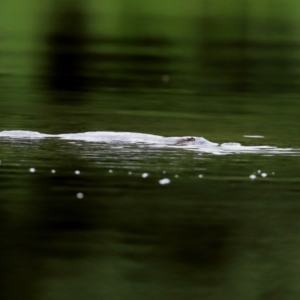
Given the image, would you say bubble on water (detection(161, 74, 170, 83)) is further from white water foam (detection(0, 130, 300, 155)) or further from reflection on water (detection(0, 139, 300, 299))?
reflection on water (detection(0, 139, 300, 299))

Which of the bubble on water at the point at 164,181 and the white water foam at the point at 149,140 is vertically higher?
the white water foam at the point at 149,140

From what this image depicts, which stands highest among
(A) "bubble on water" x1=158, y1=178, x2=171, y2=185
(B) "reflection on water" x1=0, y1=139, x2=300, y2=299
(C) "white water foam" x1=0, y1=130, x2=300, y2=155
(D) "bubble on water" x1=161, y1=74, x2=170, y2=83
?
(D) "bubble on water" x1=161, y1=74, x2=170, y2=83

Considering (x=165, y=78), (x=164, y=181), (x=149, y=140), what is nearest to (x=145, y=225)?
(x=164, y=181)

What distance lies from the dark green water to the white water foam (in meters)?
0.33

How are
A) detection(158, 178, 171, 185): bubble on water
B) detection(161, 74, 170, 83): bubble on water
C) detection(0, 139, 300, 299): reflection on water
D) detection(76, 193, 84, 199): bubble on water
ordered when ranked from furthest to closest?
detection(161, 74, 170, 83): bubble on water
detection(158, 178, 171, 185): bubble on water
detection(76, 193, 84, 199): bubble on water
detection(0, 139, 300, 299): reflection on water

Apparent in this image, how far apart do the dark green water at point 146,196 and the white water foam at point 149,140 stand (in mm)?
329

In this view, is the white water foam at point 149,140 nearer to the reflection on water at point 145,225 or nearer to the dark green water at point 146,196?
the dark green water at point 146,196

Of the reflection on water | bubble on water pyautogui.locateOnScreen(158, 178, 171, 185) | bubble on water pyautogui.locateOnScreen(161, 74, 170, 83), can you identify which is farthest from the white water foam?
bubble on water pyautogui.locateOnScreen(161, 74, 170, 83)

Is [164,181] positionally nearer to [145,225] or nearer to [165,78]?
[145,225]

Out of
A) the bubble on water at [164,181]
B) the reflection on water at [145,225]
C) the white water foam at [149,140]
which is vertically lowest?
the reflection on water at [145,225]

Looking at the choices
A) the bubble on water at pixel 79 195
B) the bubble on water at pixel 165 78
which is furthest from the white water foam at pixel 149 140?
the bubble on water at pixel 165 78

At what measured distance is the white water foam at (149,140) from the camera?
13922 millimetres

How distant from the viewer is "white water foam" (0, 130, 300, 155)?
45.7 ft

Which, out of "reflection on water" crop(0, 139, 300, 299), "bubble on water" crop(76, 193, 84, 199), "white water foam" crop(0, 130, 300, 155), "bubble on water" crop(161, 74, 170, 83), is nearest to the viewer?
"reflection on water" crop(0, 139, 300, 299)
